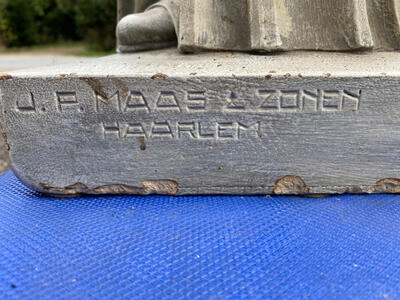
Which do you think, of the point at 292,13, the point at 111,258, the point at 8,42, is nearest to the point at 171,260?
the point at 111,258

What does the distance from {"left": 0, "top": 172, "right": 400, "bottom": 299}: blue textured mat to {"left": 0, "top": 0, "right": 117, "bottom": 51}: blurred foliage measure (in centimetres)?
901

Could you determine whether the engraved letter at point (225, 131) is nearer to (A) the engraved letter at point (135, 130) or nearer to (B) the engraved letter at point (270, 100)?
(B) the engraved letter at point (270, 100)

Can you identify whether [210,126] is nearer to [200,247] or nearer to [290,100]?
[290,100]

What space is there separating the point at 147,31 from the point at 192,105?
0.65 m

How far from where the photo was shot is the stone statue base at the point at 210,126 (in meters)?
1.16

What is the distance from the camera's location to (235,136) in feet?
4.05

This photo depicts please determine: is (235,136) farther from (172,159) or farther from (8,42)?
(8,42)

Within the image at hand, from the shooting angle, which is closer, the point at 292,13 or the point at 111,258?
the point at 111,258

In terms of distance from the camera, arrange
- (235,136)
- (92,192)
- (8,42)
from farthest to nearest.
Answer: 1. (8,42)
2. (92,192)
3. (235,136)

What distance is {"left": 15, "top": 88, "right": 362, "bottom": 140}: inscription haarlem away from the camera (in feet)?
3.85

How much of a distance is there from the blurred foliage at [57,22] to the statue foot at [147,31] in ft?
27.0

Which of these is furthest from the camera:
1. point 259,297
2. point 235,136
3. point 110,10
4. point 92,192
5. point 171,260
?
point 110,10

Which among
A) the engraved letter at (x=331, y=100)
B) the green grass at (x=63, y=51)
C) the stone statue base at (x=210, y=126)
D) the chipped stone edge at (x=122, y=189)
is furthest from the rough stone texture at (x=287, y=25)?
the green grass at (x=63, y=51)

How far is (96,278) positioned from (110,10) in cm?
947
